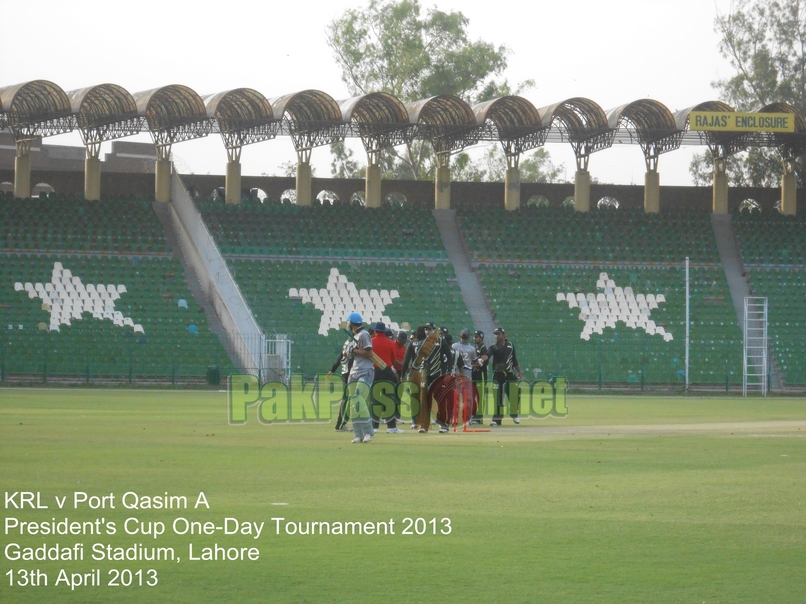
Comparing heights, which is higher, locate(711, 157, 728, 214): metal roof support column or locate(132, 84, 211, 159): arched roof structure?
locate(132, 84, 211, 159): arched roof structure

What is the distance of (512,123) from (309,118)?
860 centimetres

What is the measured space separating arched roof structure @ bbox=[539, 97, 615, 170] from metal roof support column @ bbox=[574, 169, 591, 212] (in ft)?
1.33

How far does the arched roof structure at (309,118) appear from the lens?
47.8m

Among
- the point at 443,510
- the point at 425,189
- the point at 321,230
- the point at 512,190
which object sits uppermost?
the point at 425,189

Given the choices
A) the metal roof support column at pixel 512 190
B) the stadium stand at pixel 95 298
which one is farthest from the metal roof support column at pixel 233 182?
the metal roof support column at pixel 512 190

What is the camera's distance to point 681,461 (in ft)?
48.5

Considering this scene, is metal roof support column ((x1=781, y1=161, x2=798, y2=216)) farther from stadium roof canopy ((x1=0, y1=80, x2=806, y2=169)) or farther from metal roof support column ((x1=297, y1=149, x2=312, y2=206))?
metal roof support column ((x1=297, y1=149, x2=312, y2=206))

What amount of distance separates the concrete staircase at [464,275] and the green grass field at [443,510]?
2429 cm

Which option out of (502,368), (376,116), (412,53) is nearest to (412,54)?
(412,53)

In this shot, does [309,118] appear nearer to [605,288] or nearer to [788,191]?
[605,288]

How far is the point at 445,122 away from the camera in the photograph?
50406 millimetres

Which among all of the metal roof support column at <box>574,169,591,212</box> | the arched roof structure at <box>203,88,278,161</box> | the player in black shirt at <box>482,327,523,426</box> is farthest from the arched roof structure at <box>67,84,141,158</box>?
the player in black shirt at <box>482,327,523,426</box>

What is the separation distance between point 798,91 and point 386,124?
90.2 ft

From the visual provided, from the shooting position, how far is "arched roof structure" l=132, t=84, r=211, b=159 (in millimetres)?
46781
